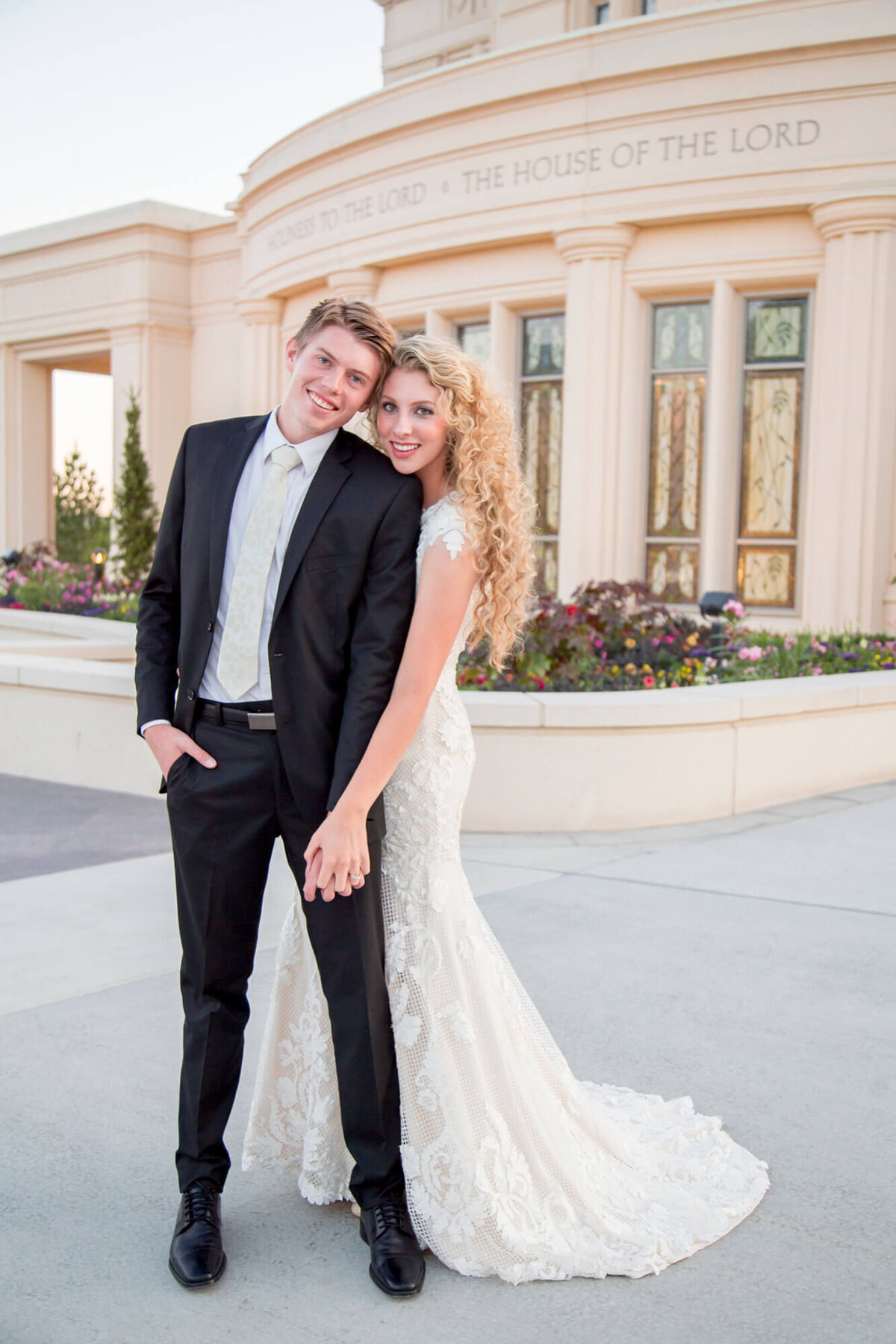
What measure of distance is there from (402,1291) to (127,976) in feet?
6.97

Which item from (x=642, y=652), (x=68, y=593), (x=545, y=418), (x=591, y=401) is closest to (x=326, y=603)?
(x=642, y=652)

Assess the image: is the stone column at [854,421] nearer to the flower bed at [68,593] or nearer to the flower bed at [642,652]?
the flower bed at [642,652]

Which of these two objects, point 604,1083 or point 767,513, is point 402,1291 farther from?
point 767,513

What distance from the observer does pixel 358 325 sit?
2596 millimetres

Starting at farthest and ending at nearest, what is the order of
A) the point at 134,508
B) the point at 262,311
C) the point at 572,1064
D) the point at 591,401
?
1. the point at 134,508
2. the point at 262,311
3. the point at 591,401
4. the point at 572,1064

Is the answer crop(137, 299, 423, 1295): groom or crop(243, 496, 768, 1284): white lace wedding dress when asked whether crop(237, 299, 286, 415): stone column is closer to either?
crop(137, 299, 423, 1295): groom

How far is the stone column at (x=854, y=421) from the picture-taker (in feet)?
37.9

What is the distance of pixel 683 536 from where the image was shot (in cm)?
1333

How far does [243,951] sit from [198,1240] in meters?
0.59

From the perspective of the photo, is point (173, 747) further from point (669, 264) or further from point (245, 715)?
point (669, 264)

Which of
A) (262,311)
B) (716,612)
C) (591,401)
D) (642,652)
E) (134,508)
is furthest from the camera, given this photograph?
(134,508)

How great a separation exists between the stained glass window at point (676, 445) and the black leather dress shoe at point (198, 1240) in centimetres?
1101

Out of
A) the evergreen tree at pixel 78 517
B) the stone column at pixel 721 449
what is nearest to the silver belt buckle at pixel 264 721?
the stone column at pixel 721 449

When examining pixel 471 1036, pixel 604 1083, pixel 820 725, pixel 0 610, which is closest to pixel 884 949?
pixel 604 1083
